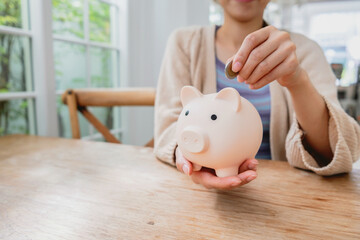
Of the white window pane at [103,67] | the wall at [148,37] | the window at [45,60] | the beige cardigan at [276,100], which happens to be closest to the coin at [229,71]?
the beige cardigan at [276,100]

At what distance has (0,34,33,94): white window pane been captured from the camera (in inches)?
36.5

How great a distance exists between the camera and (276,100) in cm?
72

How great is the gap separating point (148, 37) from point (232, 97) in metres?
1.37

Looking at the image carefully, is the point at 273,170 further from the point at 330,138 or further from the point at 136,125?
the point at 136,125

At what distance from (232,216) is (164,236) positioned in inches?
4.1

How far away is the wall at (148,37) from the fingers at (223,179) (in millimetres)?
1248

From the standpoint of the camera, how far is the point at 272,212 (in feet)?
1.31

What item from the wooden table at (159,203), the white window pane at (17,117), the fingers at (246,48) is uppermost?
the fingers at (246,48)

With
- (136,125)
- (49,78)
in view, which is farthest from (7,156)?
(136,125)

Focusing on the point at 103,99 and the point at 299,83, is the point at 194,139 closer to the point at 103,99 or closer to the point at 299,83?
the point at 299,83

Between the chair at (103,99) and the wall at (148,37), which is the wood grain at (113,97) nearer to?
the chair at (103,99)

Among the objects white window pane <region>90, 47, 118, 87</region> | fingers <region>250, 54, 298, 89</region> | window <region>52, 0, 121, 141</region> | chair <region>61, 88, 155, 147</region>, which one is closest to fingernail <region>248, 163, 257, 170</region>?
fingers <region>250, 54, 298, 89</region>

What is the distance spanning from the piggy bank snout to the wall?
1.28m

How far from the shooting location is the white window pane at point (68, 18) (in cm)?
113
